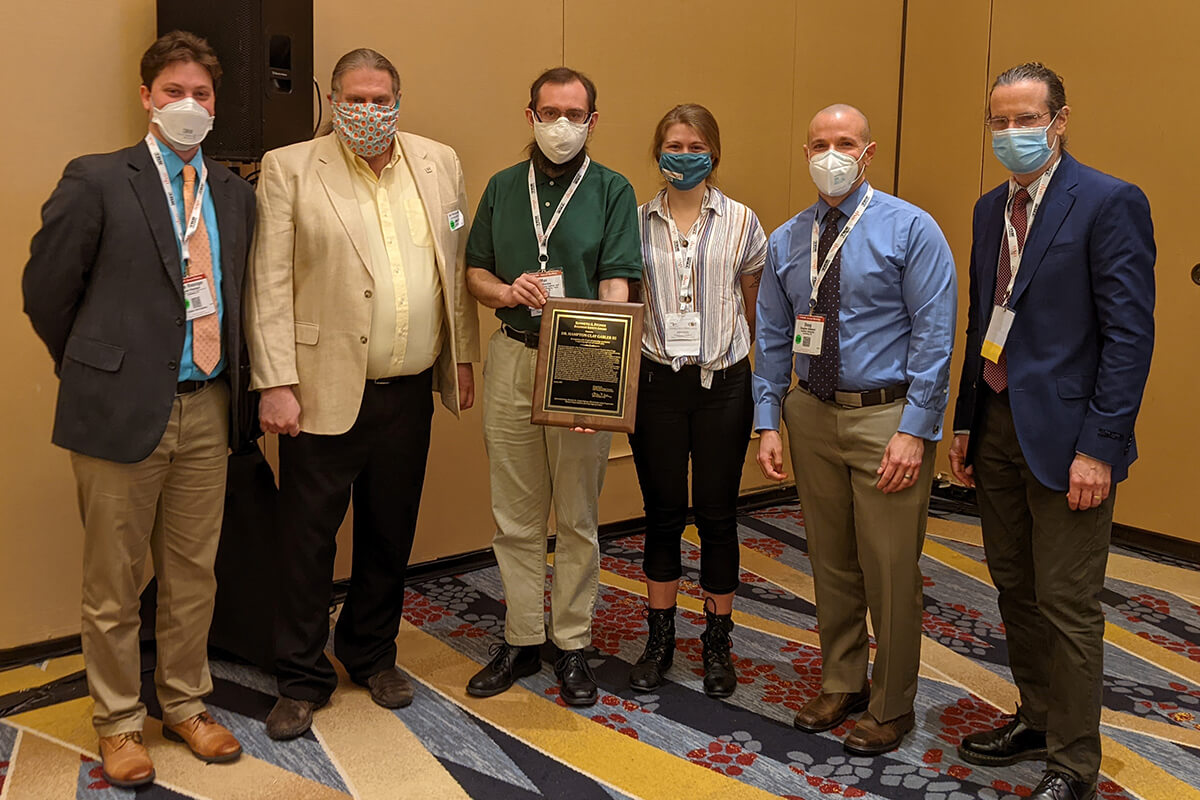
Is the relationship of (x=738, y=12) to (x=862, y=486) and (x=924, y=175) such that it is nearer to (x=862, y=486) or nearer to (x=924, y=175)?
(x=924, y=175)

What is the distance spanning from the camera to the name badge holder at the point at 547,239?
9.95 ft

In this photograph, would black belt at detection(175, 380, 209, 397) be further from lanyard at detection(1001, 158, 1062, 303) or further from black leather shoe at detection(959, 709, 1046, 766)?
black leather shoe at detection(959, 709, 1046, 766)

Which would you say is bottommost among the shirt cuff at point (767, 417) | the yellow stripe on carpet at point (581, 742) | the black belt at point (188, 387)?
the yellow stripe on carpet at point (581, 742)

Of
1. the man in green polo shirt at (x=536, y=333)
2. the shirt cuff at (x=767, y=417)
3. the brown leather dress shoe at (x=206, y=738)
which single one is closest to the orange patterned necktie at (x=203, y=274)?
the man in green polo shirt at (x=536, y=333)

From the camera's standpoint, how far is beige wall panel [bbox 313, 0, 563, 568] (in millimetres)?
4078

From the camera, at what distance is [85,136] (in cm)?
340

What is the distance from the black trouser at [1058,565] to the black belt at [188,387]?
2.12 metres

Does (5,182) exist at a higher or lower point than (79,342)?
higher

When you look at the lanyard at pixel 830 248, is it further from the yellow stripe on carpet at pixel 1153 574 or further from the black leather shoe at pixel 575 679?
the yellow stripe on carpet at pixel 1153 574

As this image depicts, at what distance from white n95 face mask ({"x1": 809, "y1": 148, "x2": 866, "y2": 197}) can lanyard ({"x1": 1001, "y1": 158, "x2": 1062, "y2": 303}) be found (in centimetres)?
42

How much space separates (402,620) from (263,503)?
0.91m

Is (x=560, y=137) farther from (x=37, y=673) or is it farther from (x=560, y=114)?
(x=37, y=673)

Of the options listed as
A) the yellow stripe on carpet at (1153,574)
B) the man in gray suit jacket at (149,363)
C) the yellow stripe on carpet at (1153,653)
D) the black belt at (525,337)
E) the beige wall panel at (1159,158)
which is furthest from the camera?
the beige wall panel at (1159,158)

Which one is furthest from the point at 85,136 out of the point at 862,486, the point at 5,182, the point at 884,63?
the point at 884,63
